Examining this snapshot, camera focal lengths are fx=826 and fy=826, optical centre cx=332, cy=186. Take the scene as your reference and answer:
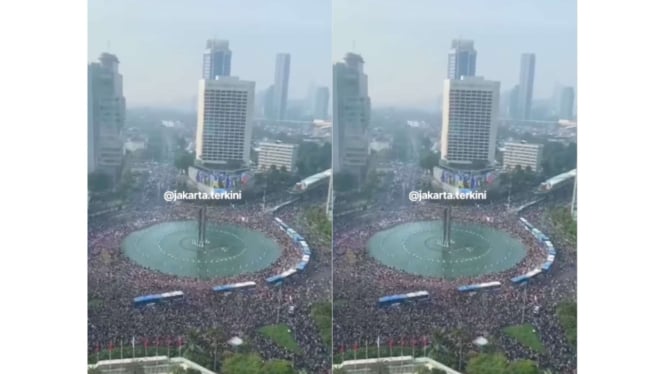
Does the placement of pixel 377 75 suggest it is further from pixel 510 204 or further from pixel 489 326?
pixel 489 326

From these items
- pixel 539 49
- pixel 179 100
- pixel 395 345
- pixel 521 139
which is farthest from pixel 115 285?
pixel 539 49

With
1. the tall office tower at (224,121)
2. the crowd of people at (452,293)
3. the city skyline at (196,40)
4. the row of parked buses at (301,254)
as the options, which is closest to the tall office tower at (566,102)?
the crowd of people at (452,293)

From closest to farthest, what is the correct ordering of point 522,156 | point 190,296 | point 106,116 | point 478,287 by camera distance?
1. point 106,116
2. point 190,296
3. point 478,287
4. point 522,156

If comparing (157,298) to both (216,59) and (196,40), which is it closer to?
(216,59)

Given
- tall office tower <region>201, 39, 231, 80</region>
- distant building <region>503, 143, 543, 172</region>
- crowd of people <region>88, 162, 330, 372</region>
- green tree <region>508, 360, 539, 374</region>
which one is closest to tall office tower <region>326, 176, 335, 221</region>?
crowd of people <region>88, 162, 330, 372</region>

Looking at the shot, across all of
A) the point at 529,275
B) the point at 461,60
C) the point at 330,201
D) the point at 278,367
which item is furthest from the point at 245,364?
the point at 461,60

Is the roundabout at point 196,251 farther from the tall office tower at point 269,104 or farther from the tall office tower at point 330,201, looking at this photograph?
the tall office tower at point 269,104
